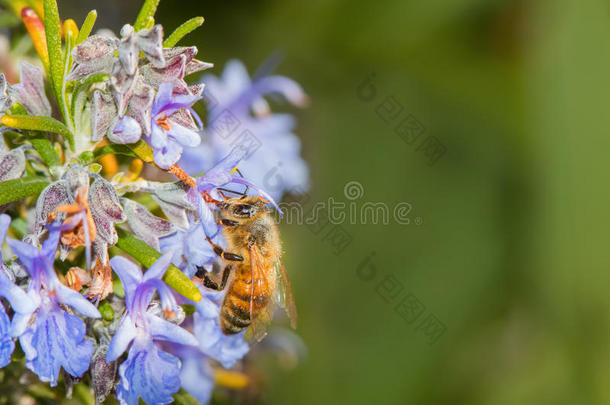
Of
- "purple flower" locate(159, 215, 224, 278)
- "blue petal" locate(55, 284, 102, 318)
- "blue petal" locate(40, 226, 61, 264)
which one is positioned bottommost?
"blue petal" locate(55, 284, 102, 318)

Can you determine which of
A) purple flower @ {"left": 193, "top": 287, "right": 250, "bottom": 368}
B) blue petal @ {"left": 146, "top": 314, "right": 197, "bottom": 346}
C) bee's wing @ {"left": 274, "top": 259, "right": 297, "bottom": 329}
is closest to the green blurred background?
bee's wing @ {"left": 274, "top": 259, "right": 297, "bottom": 329}

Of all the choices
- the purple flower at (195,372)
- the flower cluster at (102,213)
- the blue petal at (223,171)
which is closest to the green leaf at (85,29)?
the flower cluster at (102,213)

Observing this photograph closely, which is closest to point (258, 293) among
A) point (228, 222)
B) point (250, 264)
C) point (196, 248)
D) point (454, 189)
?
→ point (250, 264)

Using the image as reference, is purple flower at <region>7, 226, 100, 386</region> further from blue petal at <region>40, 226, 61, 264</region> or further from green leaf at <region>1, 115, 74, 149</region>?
green leaf at <region>1, 115, 74, 149</region>

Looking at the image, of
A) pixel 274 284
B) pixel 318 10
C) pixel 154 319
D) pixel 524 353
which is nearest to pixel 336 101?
pixel 318 10

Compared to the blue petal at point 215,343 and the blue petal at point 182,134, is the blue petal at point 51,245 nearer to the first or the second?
the blue petal at point 182,134

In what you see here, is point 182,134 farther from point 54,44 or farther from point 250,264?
point 250,264

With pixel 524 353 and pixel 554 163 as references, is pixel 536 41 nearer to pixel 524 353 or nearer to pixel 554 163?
pixel 554 163
